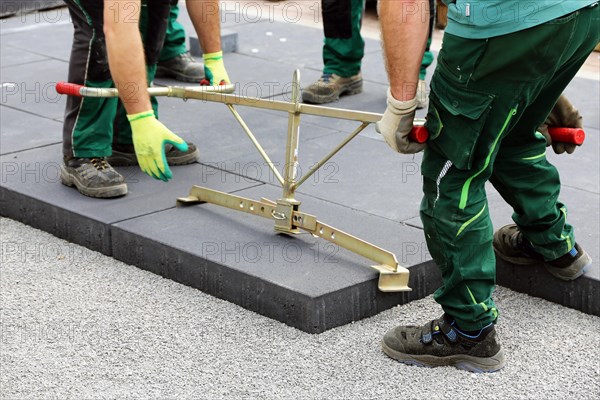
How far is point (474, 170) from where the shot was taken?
3441 millimetres

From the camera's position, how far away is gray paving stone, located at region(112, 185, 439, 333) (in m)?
3.90

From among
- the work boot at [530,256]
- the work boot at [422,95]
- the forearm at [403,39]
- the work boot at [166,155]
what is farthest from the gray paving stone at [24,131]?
the forearm at [403,39]

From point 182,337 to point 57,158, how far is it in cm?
181

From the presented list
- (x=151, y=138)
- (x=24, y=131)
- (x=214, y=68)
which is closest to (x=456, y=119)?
(x=151, y=138)

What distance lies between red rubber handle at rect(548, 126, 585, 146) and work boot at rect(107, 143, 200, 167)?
193 centimetres

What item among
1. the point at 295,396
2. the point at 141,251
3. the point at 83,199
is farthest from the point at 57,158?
the point at 295,396

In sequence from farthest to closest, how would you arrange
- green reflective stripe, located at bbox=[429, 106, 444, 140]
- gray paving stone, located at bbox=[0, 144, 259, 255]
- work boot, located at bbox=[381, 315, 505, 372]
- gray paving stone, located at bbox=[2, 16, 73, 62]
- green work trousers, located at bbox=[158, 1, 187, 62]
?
gray paving stone, located at bbox=[2, 16, 73, 62] < green work trousers, located at bbox=[158, 1, 187, 62] < gray paving stone, located at bbox=[0, 144, 259, 255] < work boot, located at bbox=[381, 315, 505, 372] < green reflective stripe, located at bbox=[429, 106, 444, 140]

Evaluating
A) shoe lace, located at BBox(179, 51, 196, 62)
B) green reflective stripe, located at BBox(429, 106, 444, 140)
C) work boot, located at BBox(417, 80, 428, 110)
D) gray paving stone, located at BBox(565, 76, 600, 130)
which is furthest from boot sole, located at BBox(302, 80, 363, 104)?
green reflective stripe, located at BBox(429, 106, 444, 140)

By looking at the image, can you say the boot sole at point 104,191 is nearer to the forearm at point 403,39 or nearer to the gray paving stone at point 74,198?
the gray paving stone at point 74,198

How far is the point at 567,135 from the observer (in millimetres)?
3982

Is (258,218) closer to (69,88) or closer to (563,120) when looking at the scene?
(69,88)

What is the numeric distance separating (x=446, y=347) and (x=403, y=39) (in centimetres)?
106

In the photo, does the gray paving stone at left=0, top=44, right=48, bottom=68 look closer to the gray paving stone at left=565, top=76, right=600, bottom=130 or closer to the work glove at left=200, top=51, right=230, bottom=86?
the work glove at left=200, top=51, right=230, bottom=86

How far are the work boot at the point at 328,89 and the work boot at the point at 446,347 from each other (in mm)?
2973
